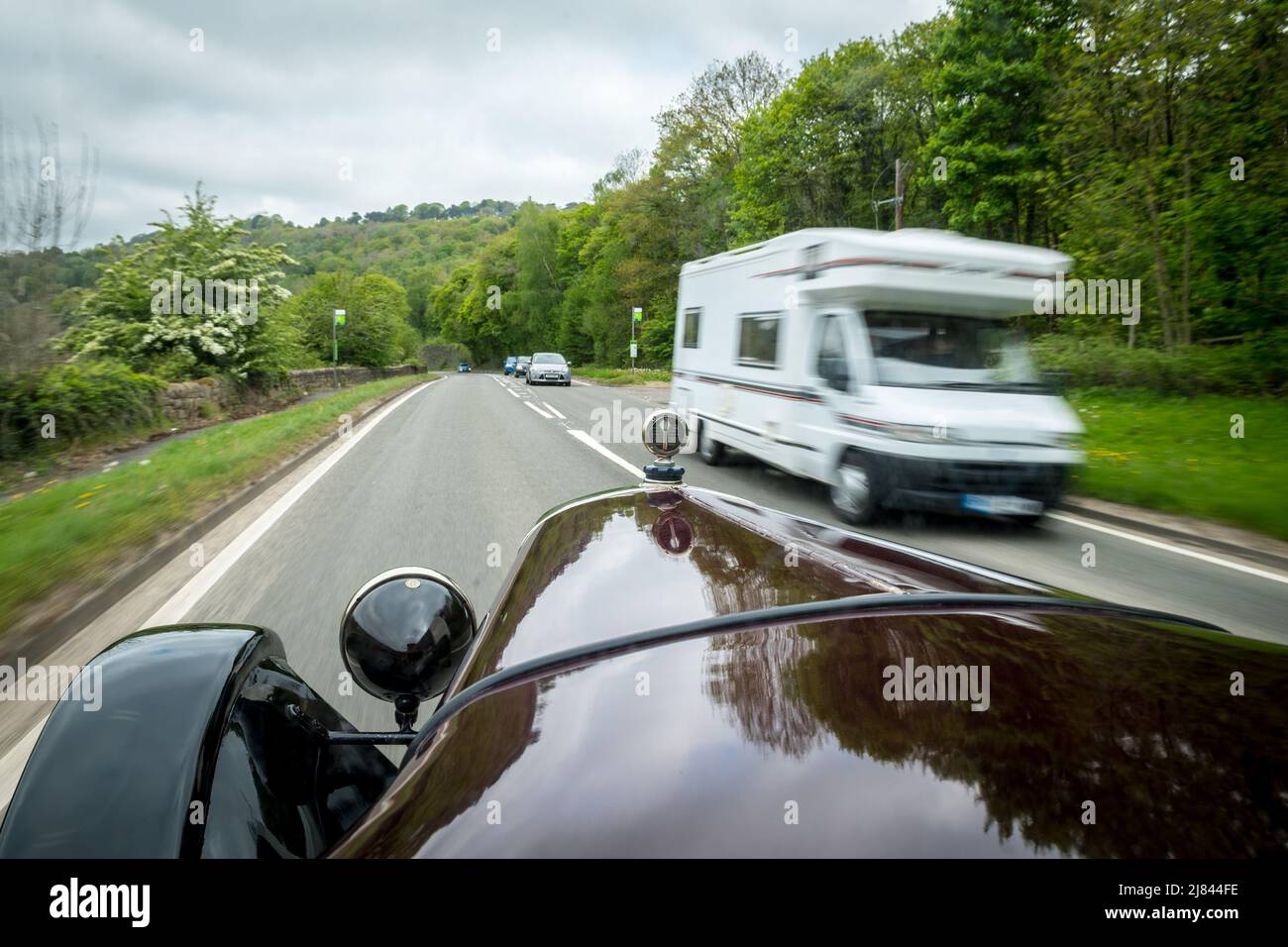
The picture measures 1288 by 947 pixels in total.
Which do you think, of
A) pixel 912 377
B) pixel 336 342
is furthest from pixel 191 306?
pixel 912 377

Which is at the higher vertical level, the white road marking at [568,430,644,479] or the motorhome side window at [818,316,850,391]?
the motorhome side window at [818,316,850,391]

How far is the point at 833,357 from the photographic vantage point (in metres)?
8.15

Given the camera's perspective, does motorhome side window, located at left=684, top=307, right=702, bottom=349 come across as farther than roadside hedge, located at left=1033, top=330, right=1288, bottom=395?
No

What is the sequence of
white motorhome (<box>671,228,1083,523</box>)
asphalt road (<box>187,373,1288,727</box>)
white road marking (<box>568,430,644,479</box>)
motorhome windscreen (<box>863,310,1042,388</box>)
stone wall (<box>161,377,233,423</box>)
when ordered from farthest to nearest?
stone wall (<box>161,377,233,423</box>)
white road marking (<box>568,430,644,479</box>)
motorhome windscreen (<box>863,310,1042,388</box>)
white motorhome (<box>671,228,1083,523</box>)
asphalt road (<box>187,373,1288,727</box>)

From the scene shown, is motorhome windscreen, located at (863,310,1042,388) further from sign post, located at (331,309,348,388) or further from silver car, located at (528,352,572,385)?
silver car, located at (528,352,572,385)

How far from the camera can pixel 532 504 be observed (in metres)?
8.55

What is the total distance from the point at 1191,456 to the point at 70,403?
17211 mm

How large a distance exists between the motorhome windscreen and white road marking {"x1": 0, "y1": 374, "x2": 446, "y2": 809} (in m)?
5.98

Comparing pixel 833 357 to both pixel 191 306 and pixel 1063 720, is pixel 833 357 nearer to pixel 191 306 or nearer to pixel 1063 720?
pixel 1063 720

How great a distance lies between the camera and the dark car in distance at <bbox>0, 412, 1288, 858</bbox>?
850 mm

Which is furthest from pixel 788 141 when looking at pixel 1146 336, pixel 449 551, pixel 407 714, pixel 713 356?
pixel 407 714

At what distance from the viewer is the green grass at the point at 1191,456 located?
812 cm

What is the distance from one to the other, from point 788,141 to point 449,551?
37.5m

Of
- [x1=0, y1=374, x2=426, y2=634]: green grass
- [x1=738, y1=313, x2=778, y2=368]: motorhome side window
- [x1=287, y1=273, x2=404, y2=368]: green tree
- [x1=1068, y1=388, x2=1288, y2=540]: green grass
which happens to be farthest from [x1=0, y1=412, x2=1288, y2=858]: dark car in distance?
[x1=287, y1=273, x2=404, y2=368]: green tree
